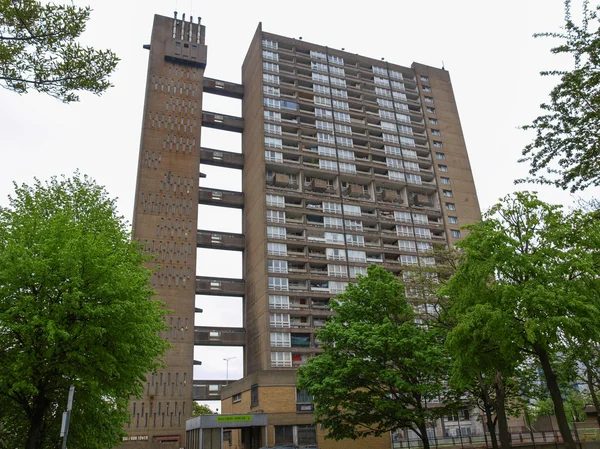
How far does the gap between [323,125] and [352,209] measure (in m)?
15.8

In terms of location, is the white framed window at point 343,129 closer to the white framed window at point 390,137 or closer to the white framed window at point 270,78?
the white framed window at point 390,137

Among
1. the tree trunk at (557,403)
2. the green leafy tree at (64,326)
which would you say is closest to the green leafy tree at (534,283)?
the tree trunk at (557,403)

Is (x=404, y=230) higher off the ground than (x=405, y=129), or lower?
lower

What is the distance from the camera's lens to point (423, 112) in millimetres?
89562

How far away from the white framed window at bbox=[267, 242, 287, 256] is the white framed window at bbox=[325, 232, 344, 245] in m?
7.14

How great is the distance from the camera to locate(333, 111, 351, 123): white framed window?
82881mm

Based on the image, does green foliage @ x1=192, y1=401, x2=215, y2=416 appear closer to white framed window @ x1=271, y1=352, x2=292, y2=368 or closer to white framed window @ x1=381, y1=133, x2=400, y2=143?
white framed window @ x1=271, y1=352, x2=292, y2=368

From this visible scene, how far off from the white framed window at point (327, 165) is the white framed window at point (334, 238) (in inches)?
451

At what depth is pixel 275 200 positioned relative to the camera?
71.9m

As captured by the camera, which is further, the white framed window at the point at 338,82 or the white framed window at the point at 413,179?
the white framed window at the point at 338,82

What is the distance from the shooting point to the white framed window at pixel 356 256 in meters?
71.9

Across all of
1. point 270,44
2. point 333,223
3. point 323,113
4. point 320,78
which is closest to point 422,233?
point 333,223

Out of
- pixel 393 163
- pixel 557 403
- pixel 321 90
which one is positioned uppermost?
pixel 321 90

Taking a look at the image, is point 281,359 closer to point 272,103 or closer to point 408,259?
point 408,259
